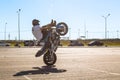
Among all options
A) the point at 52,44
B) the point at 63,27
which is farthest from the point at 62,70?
the point at 63,27

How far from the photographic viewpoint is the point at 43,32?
1703 cm

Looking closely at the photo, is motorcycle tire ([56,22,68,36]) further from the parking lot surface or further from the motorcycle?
the parking lot surface

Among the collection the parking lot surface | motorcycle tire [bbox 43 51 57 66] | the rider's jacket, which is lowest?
the parking lot surface

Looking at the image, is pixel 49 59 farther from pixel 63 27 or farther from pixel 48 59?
pixel 63 27

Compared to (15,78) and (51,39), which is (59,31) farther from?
(15,78)

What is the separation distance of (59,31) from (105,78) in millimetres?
7131

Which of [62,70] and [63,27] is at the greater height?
[63,27]

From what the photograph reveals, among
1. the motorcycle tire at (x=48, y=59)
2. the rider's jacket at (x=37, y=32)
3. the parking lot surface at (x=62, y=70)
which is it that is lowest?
the parking lot surface at (x=62, y=70)

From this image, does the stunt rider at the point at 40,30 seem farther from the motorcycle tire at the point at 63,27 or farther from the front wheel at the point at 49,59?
the motorcycle tire at the point at 63,27

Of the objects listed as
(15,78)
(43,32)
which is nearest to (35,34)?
(43,32)

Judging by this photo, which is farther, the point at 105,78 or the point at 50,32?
the point at 50,32

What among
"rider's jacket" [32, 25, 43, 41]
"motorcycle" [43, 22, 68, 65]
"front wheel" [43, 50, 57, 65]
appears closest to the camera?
"rider's jacket" [32, 25, 43, 41]

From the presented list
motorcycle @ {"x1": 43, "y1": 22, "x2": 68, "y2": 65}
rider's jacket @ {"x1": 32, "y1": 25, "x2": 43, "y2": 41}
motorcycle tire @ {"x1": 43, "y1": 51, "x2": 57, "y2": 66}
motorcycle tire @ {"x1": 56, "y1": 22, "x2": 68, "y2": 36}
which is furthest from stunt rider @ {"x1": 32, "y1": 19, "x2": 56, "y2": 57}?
motorcycle tire @ {"x1": 56, "y1": 22, "x2": 68, "y2": 36}

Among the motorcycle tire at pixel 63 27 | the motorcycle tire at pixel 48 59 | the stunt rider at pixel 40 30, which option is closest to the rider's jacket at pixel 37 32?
the stunt rider at pixel 40 30
